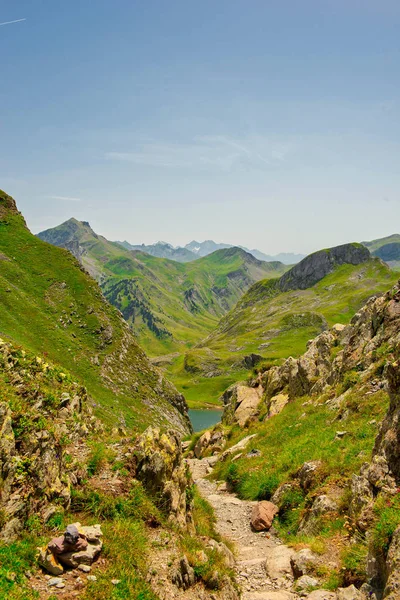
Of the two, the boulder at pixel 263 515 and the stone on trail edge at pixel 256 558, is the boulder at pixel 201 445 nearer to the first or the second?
the stone on trail edge at pixel 256 558

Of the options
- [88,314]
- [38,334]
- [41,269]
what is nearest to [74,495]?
[38,334]

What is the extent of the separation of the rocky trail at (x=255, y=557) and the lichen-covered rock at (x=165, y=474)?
2.97 metres

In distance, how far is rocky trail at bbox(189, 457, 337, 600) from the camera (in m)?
12.4

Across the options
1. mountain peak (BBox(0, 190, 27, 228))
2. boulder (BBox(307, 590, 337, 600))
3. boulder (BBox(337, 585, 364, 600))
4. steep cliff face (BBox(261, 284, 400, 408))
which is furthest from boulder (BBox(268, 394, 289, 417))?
mountain peak (BBox(0, 190, 27, 228))

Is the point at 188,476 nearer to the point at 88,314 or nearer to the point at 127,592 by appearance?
the point at 127,592

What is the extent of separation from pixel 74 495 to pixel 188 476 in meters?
7.13

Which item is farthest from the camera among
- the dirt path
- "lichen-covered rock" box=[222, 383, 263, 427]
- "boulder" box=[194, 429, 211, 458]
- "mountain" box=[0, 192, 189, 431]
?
"mountain" box=[0, 192, 189, 431]

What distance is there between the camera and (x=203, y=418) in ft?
551

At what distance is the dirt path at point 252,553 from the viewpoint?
12.8 m

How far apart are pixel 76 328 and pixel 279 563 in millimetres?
96500

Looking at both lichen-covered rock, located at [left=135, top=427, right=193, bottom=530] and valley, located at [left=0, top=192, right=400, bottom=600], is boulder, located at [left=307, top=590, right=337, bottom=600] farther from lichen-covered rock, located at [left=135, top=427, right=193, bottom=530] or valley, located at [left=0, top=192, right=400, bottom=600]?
lichen-covered rock, located at [left=135, top=427, right=193, bottom=530]

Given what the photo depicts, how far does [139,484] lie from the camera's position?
1498cm

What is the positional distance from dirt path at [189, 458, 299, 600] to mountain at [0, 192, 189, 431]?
178ft

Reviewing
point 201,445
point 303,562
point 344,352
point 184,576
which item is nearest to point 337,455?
point 303,562
